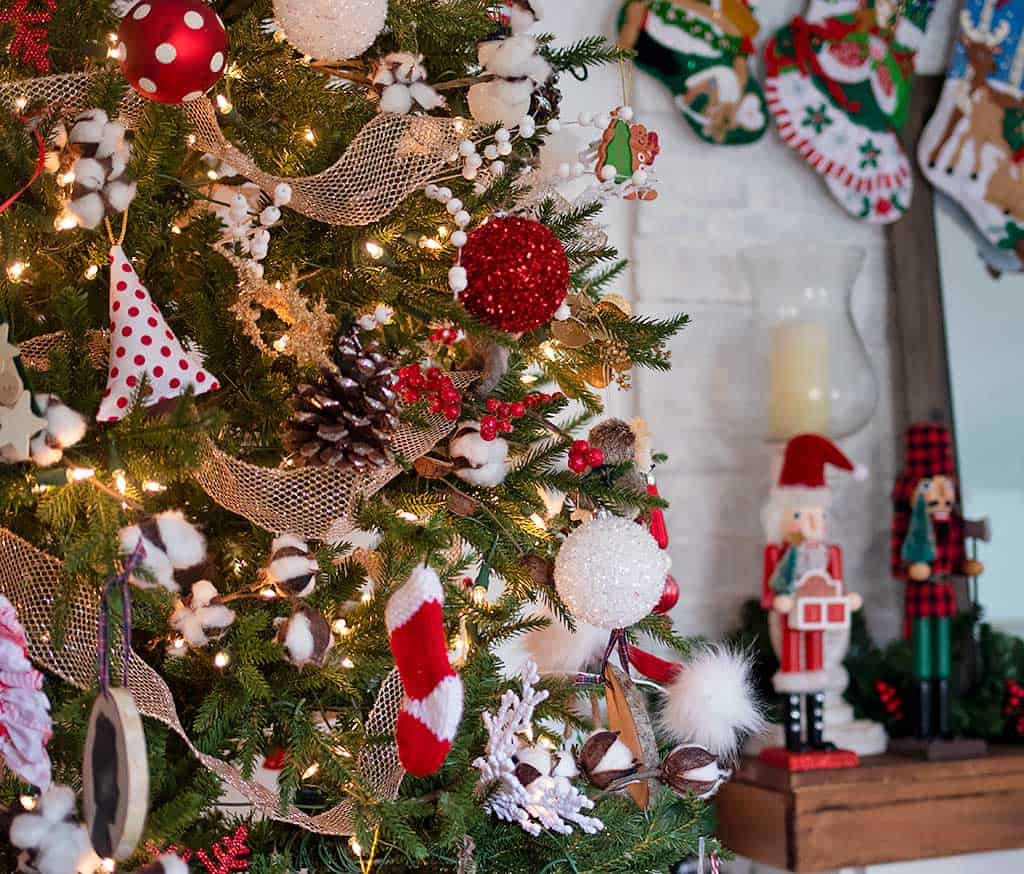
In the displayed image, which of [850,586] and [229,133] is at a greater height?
[229,133]

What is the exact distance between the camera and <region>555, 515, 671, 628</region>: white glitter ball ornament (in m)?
0.81

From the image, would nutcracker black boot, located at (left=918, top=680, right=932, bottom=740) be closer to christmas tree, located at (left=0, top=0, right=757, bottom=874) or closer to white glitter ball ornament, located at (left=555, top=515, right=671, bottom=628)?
christmas tree, located at (left=0, top=0, right=757, bottom=874)

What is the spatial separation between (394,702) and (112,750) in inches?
9.0

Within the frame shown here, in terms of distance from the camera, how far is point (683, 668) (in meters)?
0.96

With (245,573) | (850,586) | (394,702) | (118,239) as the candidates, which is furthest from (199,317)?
(850,586)

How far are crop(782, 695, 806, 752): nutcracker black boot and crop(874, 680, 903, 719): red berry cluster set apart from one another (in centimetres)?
22

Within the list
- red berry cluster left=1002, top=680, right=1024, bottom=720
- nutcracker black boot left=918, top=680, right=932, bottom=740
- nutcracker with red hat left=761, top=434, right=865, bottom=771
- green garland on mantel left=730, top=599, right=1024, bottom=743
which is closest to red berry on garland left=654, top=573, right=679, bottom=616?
nutcracker with red hat left=761, top=434, right=865, bottom=771

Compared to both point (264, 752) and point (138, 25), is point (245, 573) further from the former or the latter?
point (138, 25)

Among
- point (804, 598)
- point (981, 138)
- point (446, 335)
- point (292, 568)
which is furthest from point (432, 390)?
point (981, 138)

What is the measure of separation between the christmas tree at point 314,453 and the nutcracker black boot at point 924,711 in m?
0.81

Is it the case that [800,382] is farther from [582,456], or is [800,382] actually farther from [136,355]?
[136,355]

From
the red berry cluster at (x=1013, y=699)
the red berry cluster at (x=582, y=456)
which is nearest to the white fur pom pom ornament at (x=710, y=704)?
the red berry cluster at (x=582, y=456)

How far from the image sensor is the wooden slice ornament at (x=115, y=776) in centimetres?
59

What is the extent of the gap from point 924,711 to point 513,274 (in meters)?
1.16
